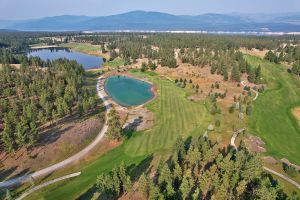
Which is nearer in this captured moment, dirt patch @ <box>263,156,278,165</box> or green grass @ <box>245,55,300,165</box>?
dirt patch @ <box>263,156,278,165</box>

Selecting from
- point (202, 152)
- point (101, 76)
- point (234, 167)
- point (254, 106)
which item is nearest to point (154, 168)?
point (202, 152)

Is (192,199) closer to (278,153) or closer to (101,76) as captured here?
(278,153)

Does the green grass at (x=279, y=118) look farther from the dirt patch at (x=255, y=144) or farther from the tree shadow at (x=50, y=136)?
the tree shadow at (x=50, y=136)

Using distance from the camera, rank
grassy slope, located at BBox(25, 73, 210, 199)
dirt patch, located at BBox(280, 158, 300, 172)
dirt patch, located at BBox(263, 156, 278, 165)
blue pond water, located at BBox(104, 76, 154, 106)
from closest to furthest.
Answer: grassy slope, located at BBox(25, 73, 210, 199)
dirt patch, located at BBox(280, 158, 300, 172)
dirt patch, located at BBox(263, 156, 278, 165)
blue pond water, located at BBox(104, 76, 154, 106)

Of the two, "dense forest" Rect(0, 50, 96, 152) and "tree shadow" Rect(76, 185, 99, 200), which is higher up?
"dense forest" Rect(0, 50, 96, 152)

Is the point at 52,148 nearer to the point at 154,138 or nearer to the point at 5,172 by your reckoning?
the point at 5,172

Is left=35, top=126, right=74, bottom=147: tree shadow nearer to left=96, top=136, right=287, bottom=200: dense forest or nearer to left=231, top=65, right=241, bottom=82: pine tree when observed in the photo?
left=96, top=136, right=287, bottom=200: dense forest

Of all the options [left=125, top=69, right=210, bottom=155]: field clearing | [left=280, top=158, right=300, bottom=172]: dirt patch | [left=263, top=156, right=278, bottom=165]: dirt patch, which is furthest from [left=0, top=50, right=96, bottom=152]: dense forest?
[left=280, top=158, right=300, bottom=172]: dirt patch
